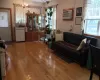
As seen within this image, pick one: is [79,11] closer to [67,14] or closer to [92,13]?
[92,13]

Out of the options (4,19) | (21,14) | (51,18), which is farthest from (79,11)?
(4,19)

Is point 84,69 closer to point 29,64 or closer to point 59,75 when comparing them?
point 59,75

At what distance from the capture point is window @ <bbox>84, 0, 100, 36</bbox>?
12.2 ft

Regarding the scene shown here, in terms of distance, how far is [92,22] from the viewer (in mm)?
4004

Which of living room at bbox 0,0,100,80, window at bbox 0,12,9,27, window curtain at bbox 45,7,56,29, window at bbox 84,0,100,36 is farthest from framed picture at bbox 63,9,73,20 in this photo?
window at bbox 0,12,9,27

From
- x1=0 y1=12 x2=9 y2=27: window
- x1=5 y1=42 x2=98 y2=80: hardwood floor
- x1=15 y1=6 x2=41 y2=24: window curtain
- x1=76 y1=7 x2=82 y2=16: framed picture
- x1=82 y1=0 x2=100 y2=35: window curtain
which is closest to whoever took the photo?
x1=5 y1=42 x2=98 y2=80: hardwood floor

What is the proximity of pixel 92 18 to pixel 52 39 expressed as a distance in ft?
6.95

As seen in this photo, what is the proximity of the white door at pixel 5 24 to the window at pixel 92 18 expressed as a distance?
4.87m

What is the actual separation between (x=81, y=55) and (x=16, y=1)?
5634 mm

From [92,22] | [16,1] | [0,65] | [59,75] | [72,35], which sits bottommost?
[59,75]

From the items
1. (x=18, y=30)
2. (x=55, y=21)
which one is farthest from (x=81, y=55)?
(x=18, y=30)

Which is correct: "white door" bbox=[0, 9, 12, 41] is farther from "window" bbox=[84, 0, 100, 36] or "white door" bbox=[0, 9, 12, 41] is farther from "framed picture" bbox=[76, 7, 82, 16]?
"window" bbox=[84, 0, 100, 36]

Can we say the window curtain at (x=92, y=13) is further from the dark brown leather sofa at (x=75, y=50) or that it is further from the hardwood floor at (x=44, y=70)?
the hardwood floor at (x=44, y=70)

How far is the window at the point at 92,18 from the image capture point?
3716mm
